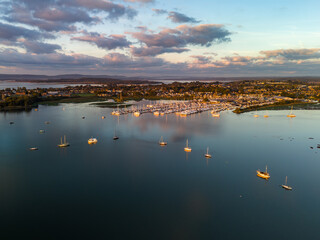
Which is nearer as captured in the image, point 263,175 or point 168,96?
point 263,175

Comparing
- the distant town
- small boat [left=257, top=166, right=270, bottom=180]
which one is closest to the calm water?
small boat [left=257, top=166, right=270, bottom=180]

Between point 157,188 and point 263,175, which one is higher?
Result: point 263,175

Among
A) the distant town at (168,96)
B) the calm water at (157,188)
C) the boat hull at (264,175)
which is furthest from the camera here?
the distant town at (168,96)

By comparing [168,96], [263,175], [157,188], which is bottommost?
[157,188]

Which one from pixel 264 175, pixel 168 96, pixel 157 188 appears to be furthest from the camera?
pixel 168 96

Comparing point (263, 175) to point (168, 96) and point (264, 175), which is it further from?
point (168, 96)

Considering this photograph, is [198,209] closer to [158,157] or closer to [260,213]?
[260,213]

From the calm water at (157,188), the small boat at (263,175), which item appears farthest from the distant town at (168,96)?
the small boat at (263,175)

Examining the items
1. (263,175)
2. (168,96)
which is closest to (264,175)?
(263,175)

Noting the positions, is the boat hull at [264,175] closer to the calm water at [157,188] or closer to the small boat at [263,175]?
the small boat at [263,175]
